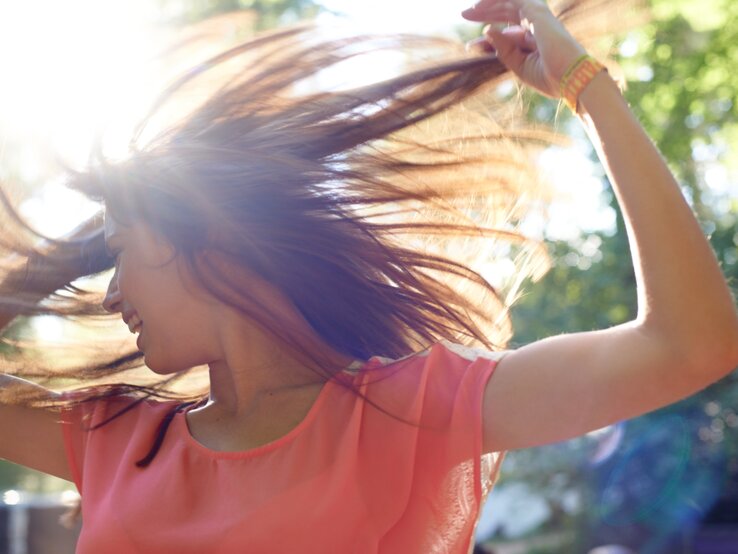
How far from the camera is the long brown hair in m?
2.32

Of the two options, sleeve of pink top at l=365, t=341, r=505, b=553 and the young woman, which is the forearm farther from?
sleeve of pink top at l=365, t=341, r=505, b=553

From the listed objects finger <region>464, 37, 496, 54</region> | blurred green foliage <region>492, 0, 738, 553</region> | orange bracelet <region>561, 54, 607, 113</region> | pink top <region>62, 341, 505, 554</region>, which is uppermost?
orange bracelet <region>561, 54, 607, 113</region>

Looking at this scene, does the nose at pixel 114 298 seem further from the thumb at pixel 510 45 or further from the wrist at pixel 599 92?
the wrist at pixel 599 92

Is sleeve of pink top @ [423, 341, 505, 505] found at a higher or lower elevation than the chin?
higher

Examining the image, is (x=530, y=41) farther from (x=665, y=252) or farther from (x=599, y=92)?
(x=665, y=252)

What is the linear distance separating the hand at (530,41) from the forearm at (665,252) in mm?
163

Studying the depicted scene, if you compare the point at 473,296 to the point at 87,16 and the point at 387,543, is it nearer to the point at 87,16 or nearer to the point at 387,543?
the point at 387,543

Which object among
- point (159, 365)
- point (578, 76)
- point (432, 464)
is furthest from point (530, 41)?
point (159, 365)

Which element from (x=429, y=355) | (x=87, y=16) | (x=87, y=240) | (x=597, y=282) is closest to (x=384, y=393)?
(x=429, y=355)

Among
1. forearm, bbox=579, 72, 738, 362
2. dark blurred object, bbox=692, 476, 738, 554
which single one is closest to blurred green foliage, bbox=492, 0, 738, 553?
dark blurred object, bbox=692, 476, 738, 554

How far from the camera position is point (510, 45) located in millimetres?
2137

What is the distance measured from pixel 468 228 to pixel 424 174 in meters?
0.15

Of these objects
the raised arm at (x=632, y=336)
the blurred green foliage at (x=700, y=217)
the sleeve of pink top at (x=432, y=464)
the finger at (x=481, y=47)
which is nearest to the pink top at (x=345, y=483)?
the sleeve of pink top at (x=432, y=464)

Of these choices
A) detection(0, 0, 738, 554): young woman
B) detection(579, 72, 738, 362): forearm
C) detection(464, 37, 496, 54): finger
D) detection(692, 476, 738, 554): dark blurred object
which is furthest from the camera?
detection(692, 476, 738, 554): dark blurred object
